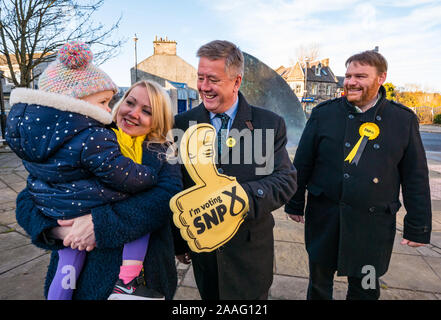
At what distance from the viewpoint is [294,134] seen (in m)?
6.98

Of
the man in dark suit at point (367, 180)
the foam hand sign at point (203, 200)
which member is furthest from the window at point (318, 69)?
the foam hand sign at point (203, 200)

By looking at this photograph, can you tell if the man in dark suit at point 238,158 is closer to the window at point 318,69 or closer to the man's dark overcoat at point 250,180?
the man's dark overcoat at point 250,180

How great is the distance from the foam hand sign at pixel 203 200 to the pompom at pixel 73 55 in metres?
0.61

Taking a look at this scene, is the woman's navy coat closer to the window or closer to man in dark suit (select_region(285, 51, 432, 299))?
man in dark suit (select_region(285, 51, 432, 299))

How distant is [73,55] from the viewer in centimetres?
122

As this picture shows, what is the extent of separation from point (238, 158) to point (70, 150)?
2.85ft

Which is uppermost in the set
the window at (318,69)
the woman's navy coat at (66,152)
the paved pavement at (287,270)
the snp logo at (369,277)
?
the window at (318,69)

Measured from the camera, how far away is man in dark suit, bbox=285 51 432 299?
188cm

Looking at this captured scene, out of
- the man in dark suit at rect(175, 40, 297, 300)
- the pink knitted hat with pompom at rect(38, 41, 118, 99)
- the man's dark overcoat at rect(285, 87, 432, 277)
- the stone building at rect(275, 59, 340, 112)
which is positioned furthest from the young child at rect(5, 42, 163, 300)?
the stone building at rect(275, 59, 340, 112)

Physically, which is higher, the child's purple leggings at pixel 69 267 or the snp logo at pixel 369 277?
the child's purple leggings at pixel 69 267

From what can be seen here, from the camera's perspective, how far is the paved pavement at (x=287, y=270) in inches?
95.2

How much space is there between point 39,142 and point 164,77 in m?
26.4

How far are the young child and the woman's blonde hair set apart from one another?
10.6 inches

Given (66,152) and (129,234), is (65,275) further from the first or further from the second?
(66,152)
